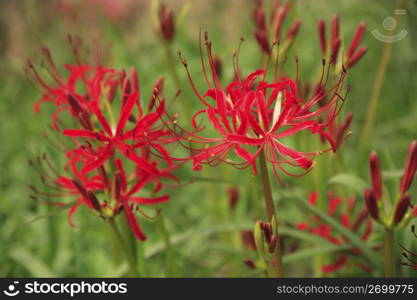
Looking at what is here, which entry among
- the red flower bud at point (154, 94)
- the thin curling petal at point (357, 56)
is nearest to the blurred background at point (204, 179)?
the red flower bud at point (154, 94)

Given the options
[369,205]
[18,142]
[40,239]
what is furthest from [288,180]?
[18,142]

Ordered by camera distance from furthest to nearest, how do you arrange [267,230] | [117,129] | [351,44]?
[351,44], [117,129], [267,230]

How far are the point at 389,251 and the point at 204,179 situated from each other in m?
0.52

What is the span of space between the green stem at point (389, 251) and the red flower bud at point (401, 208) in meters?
0.06

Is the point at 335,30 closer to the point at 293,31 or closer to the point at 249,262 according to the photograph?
the point at 293,31

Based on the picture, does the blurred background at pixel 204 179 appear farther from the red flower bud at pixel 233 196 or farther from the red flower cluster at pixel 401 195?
the red flower cluster at pixel 401 195

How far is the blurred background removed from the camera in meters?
1.99

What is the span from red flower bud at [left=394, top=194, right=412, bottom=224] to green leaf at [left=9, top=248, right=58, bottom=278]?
3.96ft

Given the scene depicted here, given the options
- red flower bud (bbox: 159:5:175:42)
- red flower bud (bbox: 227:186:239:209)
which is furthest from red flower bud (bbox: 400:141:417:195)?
red flower bud (bbox: 159:5:175:42)

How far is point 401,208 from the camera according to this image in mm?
1272

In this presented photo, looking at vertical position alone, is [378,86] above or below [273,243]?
above

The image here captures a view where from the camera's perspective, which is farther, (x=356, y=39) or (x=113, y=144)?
(x=356, y=39)

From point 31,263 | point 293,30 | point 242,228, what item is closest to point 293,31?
point 293,30

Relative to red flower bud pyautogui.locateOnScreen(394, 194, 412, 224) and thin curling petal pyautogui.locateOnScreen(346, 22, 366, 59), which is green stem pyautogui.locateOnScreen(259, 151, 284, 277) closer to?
red flower bud pyautogui.locateOnScreen(394, 194, 412, 224)
